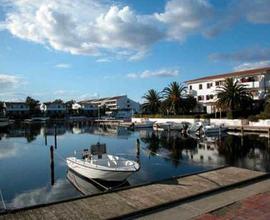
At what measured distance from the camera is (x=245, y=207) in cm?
1205

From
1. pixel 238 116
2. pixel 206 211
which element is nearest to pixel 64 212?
pixel 206 211

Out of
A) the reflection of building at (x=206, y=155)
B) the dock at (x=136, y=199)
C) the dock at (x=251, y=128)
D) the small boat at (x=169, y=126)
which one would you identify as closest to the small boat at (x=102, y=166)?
the dock at (x=136, y=199)

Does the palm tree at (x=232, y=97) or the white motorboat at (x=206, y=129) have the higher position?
the palm tree at (x=232, y=97)

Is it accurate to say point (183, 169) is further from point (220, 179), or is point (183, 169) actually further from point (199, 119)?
point (199, 119)

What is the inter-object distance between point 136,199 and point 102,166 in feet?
25.7

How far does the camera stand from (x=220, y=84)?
256ft

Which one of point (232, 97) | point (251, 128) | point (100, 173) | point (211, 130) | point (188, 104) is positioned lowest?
point (100, 173)

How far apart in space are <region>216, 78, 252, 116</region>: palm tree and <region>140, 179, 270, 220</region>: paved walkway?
5226 centimetres

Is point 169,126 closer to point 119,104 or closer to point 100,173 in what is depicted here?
point 100,173

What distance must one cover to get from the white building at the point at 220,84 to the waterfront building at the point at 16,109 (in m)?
97.1

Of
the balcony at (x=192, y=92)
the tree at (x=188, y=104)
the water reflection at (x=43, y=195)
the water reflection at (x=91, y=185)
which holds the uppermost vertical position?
the balcony at (x=192, y=92)

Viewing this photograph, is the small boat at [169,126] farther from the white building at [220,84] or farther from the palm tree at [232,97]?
the white building at [220,84]

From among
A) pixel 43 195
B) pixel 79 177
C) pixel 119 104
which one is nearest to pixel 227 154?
pixel 79 177

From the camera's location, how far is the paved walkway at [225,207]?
11.3 m
